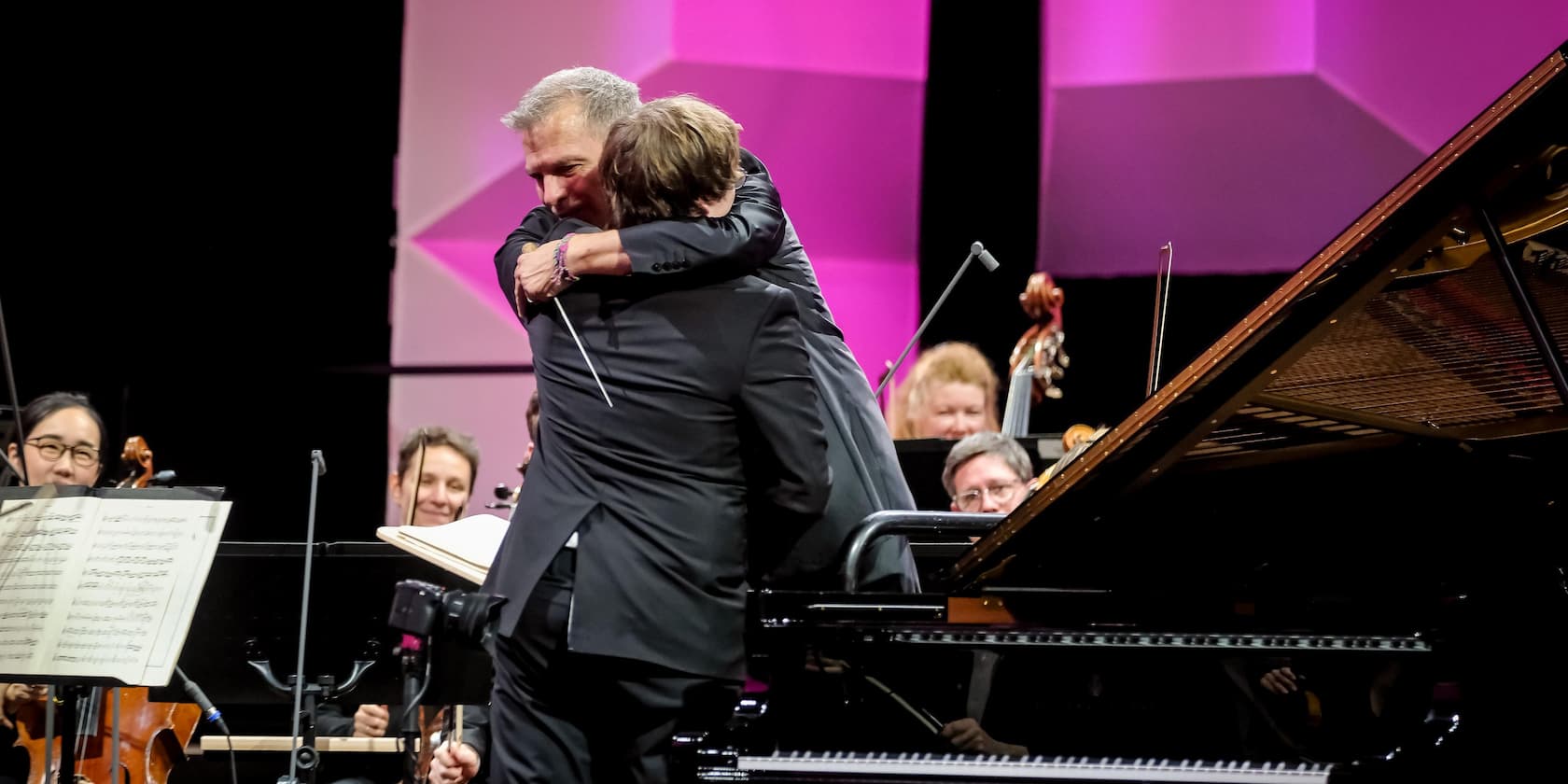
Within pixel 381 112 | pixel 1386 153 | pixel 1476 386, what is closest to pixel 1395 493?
pixel 1476 386

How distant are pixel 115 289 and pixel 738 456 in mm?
5122

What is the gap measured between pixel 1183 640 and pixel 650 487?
796 millimetres

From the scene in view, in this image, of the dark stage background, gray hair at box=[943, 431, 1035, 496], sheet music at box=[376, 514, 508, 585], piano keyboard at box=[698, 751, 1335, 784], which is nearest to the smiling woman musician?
sheet music at box=[376, 514, 508, 585]

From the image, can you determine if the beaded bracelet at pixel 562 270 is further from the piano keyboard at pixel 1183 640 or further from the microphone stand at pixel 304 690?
the microphone stand at pixel 304 690

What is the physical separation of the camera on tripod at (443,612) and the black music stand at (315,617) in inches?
57.8

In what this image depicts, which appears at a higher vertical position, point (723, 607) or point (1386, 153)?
point (1386, 153)

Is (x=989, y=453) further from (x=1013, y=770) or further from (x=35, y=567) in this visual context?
(x=35, y=567)

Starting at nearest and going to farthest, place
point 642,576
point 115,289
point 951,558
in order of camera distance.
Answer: point 642,576 → point 951,558 → point 115,289

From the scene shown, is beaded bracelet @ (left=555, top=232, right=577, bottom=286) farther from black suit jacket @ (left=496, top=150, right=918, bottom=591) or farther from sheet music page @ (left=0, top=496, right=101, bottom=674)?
sheet music page @ (left=0, top=496, right=101, bottom=674)

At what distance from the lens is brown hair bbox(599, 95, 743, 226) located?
1967 millimetres

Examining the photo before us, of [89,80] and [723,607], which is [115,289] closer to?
[89,80]

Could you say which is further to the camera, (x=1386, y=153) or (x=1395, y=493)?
(x=1386, y=153)

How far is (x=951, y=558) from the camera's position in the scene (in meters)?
3.35

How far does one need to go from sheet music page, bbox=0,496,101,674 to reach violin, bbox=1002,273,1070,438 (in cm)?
293
